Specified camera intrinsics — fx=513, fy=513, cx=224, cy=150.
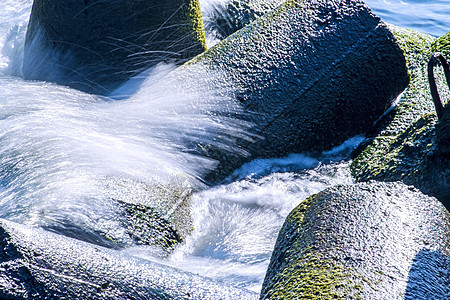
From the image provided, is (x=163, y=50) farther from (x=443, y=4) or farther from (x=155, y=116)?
(x=443, y=4)

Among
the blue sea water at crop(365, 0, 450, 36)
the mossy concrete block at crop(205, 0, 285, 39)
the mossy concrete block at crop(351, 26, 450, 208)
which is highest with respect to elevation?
the mossy concrete block at crop(205, 0, 285, 39)

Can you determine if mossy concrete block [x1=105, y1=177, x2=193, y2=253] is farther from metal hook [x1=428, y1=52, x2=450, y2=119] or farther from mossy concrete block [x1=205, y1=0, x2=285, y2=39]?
mossy concrete block [x1=205, y1=0, x2=285, y2=39]

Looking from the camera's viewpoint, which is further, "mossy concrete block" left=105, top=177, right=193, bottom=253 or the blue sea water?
the blue sea water

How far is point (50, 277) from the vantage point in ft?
6.48

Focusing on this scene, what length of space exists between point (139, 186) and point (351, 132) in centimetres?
183

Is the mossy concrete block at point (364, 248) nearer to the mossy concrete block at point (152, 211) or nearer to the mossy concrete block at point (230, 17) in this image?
the mossy concrete block at point (152, 211)

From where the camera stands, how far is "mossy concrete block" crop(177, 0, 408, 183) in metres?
3.77

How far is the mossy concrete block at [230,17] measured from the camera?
5527 mm

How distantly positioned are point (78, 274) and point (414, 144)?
7.43 ft

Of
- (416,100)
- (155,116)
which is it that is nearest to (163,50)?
(155,116)

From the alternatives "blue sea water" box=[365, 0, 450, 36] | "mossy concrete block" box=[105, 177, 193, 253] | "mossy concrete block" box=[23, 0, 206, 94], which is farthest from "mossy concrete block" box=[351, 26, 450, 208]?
"blue sea water" box=[365, 0, 450, 36]

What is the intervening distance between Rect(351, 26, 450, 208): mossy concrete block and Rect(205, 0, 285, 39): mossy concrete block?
5.42 feet

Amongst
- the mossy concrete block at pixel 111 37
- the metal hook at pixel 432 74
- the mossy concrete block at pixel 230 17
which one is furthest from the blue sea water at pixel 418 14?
the metal hook at pixel 432 74

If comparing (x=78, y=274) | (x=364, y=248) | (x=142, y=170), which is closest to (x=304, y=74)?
(x=142, y=170)
